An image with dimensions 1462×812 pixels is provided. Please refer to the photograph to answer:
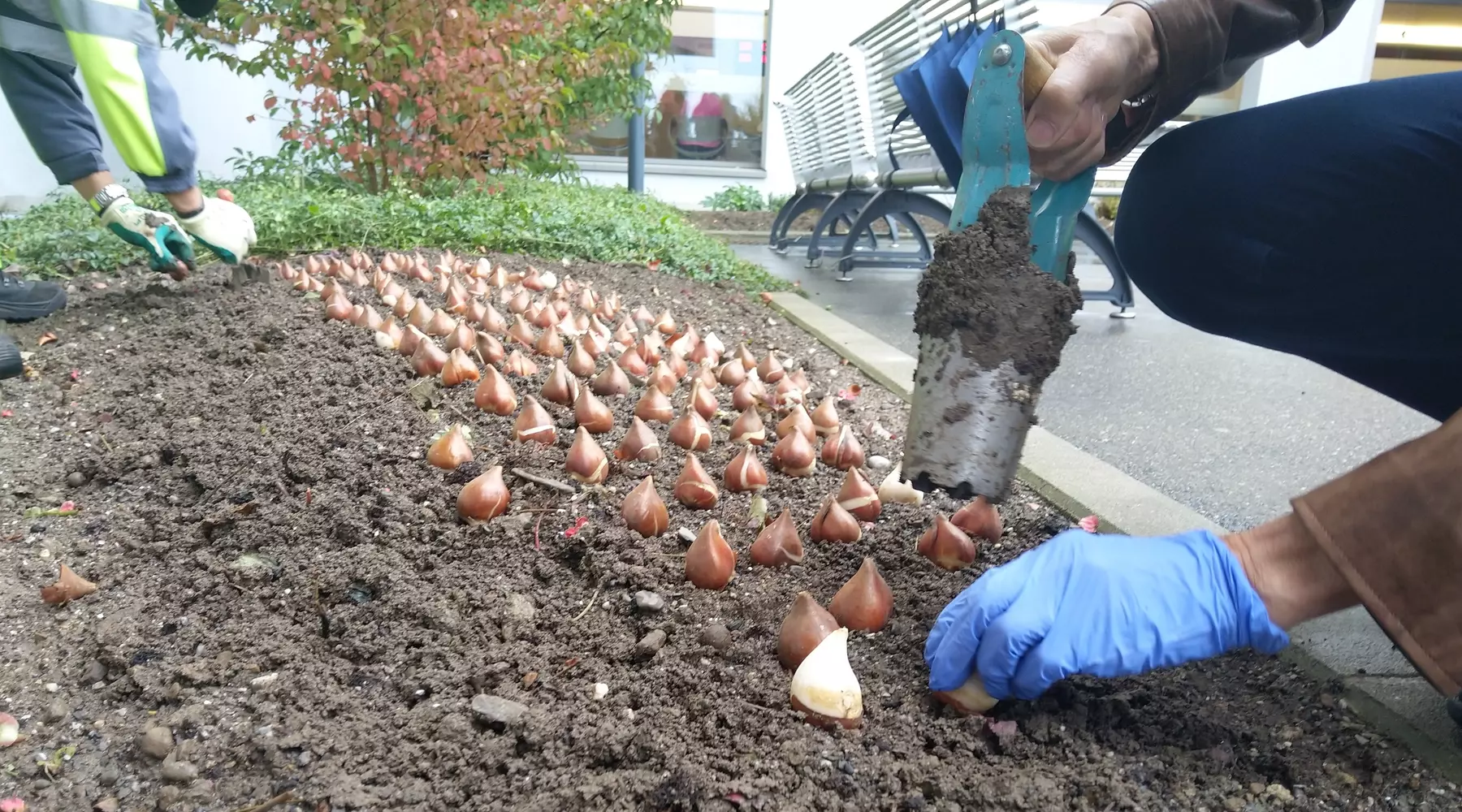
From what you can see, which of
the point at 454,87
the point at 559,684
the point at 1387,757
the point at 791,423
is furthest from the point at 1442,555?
the point at 454,87

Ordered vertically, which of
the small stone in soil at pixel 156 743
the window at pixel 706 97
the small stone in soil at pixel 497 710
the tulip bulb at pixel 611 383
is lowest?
the small stone in soil at pixel 156 743

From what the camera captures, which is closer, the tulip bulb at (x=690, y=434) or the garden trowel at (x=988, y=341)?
the garden trowel at (x=988, y=341)

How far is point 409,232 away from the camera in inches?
181

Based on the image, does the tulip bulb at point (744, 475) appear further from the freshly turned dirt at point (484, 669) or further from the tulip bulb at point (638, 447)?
the tulip bulb at point (638, 447)

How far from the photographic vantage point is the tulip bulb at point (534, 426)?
1948 mm

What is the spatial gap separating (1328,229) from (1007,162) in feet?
1.89

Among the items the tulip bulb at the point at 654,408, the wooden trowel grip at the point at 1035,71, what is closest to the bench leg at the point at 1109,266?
the tulip bulb at the point at 654,408

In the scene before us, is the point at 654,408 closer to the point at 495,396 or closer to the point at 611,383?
the point at 611,383

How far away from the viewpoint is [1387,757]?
1.10m

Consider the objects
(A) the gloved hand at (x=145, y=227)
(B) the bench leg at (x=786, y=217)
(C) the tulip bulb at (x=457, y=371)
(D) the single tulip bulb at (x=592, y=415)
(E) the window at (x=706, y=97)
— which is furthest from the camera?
(E) the window at (x=706, y=97)

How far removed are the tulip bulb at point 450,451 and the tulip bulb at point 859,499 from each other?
0.77 metres

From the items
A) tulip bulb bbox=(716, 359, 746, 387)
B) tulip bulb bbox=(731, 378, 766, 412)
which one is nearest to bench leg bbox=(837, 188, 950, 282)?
tulip bulb bbox=(716, 359, 746, 387)

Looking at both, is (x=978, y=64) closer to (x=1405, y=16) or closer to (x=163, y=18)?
(x=163, y=18)

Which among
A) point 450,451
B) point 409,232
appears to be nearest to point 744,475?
point 450,451
